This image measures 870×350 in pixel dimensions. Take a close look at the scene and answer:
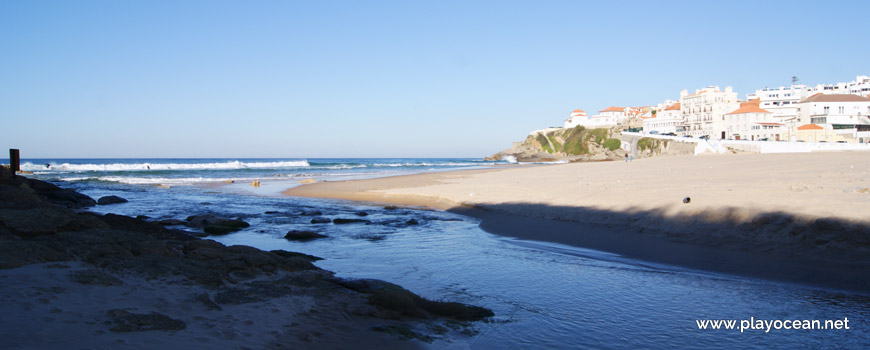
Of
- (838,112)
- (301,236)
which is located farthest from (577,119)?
(301,236)

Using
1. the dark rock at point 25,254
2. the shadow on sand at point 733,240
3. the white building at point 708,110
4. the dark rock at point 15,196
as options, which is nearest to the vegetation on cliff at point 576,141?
the white building at point 708,110

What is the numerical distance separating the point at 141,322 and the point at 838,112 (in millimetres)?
105351

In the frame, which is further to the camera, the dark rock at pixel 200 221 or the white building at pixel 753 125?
the white building at pixel 753 125

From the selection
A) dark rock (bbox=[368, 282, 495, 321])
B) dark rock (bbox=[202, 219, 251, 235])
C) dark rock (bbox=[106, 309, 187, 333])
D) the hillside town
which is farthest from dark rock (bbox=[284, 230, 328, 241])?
the hillside town

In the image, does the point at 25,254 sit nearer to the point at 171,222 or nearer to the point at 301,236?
the point at 301,236

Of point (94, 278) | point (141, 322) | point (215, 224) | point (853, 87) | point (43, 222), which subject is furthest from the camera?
point (853, 87)

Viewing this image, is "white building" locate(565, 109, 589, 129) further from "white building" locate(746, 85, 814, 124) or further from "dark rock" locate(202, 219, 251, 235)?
"dark rock" locate(202, 219, 251, 235)

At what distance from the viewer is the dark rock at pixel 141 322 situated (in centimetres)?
424

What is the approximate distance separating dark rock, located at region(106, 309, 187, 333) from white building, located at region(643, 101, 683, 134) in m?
116

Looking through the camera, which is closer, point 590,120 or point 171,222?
point 171,222

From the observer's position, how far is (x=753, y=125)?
84.8 metres

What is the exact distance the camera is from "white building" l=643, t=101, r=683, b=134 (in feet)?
359

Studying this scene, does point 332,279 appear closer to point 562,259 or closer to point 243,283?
point 243,283

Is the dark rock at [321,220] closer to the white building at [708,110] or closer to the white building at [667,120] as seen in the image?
the white building at [708,110]
